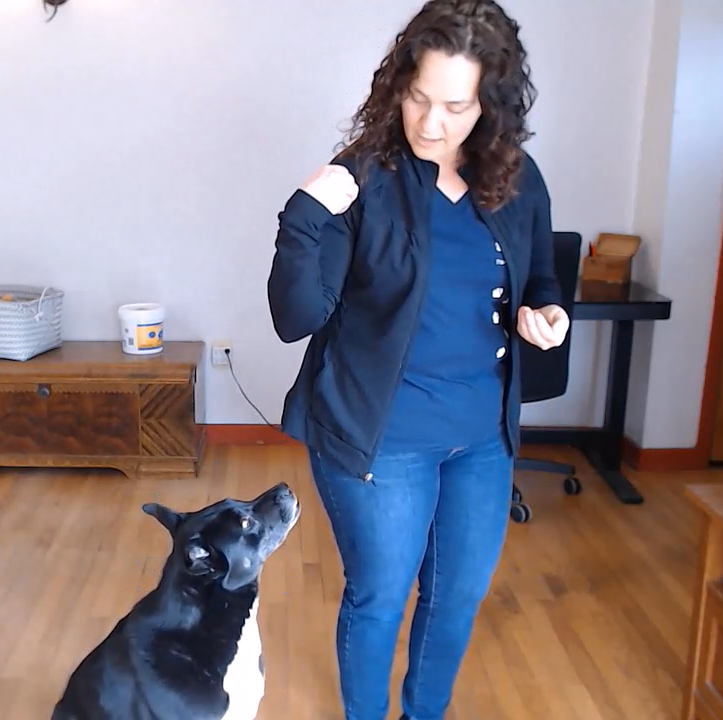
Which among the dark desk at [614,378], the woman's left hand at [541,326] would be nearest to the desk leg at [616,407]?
the dark desk at [614,378]

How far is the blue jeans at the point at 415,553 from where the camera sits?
1.39 meters

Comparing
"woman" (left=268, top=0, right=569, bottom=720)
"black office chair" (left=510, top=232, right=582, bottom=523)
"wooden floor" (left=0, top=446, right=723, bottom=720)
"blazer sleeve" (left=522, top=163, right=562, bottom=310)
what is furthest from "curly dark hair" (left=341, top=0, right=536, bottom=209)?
"black office chair" (left=510, top=232, right=582, bottom=523)

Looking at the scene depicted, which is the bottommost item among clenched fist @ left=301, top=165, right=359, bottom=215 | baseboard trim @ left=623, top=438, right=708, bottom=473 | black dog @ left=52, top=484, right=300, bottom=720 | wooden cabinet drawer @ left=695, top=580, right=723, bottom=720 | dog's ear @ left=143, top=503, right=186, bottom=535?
baseboard trim @ left=623, top=438, right=708, bottom=473

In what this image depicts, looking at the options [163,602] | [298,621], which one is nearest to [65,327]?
[298,621]

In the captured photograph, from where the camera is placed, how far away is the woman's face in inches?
48.7

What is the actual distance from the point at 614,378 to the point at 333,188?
7.21ft

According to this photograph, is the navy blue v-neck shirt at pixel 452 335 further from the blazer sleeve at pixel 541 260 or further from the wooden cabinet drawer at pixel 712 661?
the wooden cabinet drawer at pixel 712 661

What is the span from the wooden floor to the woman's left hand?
97 centimetres

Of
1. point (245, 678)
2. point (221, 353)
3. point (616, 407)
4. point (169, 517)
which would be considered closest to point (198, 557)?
point (169, 517)

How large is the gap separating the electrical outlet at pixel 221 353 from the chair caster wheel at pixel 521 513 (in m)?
1.22

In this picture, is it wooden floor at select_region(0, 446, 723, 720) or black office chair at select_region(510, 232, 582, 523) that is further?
black office chair at select_region(510, 232, 582, 523)

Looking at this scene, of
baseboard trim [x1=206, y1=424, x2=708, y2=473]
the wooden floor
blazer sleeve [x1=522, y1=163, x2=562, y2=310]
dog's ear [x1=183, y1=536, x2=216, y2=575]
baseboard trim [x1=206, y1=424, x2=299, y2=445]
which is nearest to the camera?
dog's ear [x1=183, y1=536, x2=216, y2=575]

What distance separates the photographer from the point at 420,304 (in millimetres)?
1320

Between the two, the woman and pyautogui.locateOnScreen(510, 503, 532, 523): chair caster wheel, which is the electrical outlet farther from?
the woman
